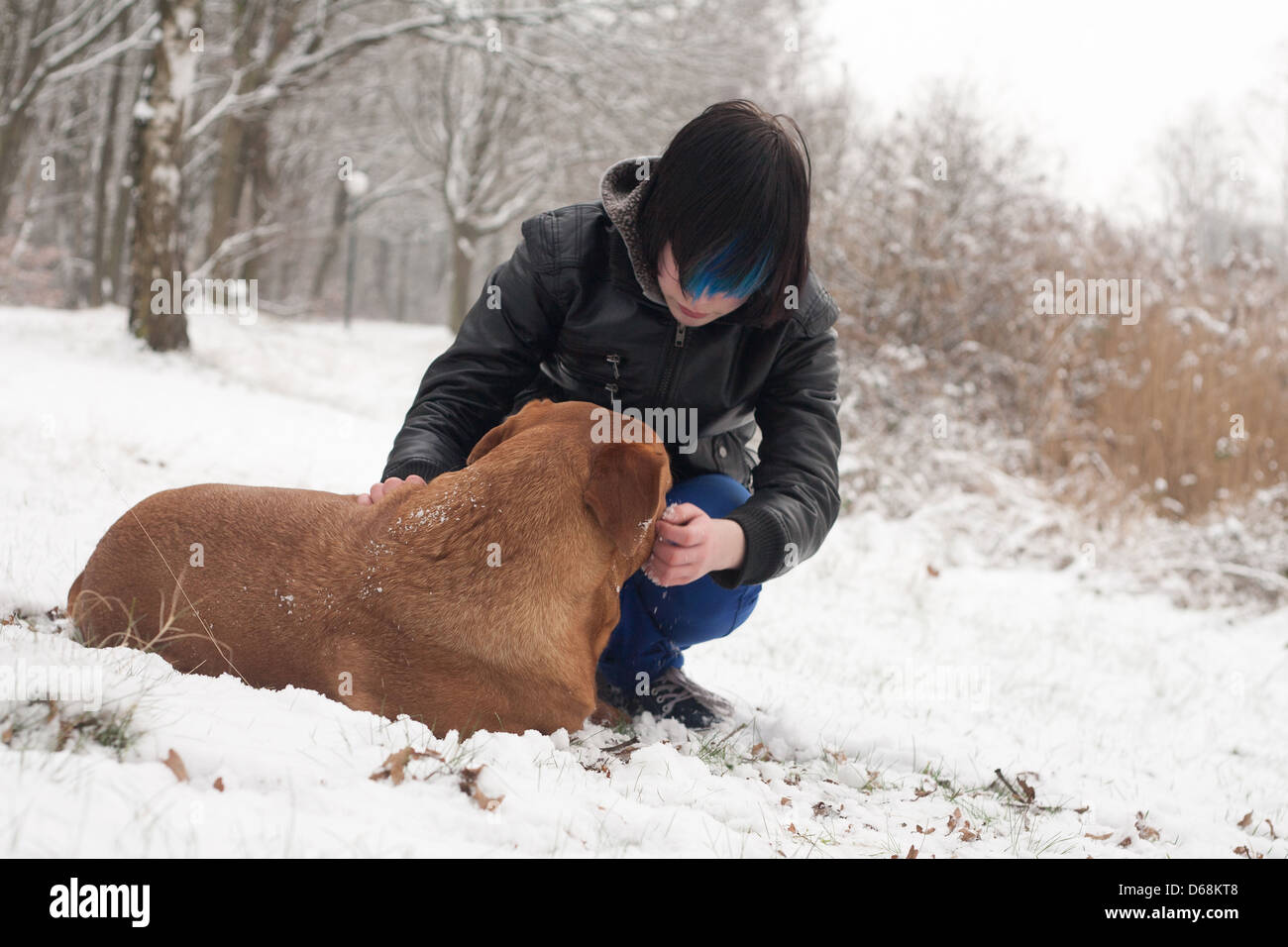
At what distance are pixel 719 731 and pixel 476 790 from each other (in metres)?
1.46

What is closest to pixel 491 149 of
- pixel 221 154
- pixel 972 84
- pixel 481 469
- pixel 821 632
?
Result: pixel 221 154

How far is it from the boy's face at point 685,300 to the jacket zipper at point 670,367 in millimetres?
126

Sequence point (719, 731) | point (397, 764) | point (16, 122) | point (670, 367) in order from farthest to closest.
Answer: point (16, 122), point (719, 731), point (670, 367), point (397, 764)

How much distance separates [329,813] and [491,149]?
2517cm

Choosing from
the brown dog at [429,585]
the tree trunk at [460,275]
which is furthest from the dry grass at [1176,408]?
the tree trunk at [460,275]

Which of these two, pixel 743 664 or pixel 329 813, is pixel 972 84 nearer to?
pixel 743 664

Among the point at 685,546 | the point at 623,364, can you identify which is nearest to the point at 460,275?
the point at 623,364

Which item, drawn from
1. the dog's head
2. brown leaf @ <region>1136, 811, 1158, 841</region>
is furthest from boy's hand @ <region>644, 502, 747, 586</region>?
brown leaf @ <region>1136, 811, 1158, 841</region>

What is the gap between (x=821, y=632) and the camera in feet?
18.4

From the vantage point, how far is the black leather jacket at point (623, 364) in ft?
10.2

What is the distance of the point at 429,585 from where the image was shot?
2.39 metres

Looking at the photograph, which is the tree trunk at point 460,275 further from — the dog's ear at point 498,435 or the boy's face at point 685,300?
the dog's ear at point 498,435

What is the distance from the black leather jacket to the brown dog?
22.5 inches

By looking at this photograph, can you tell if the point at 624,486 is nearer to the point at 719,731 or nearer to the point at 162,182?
the point at 719,731
